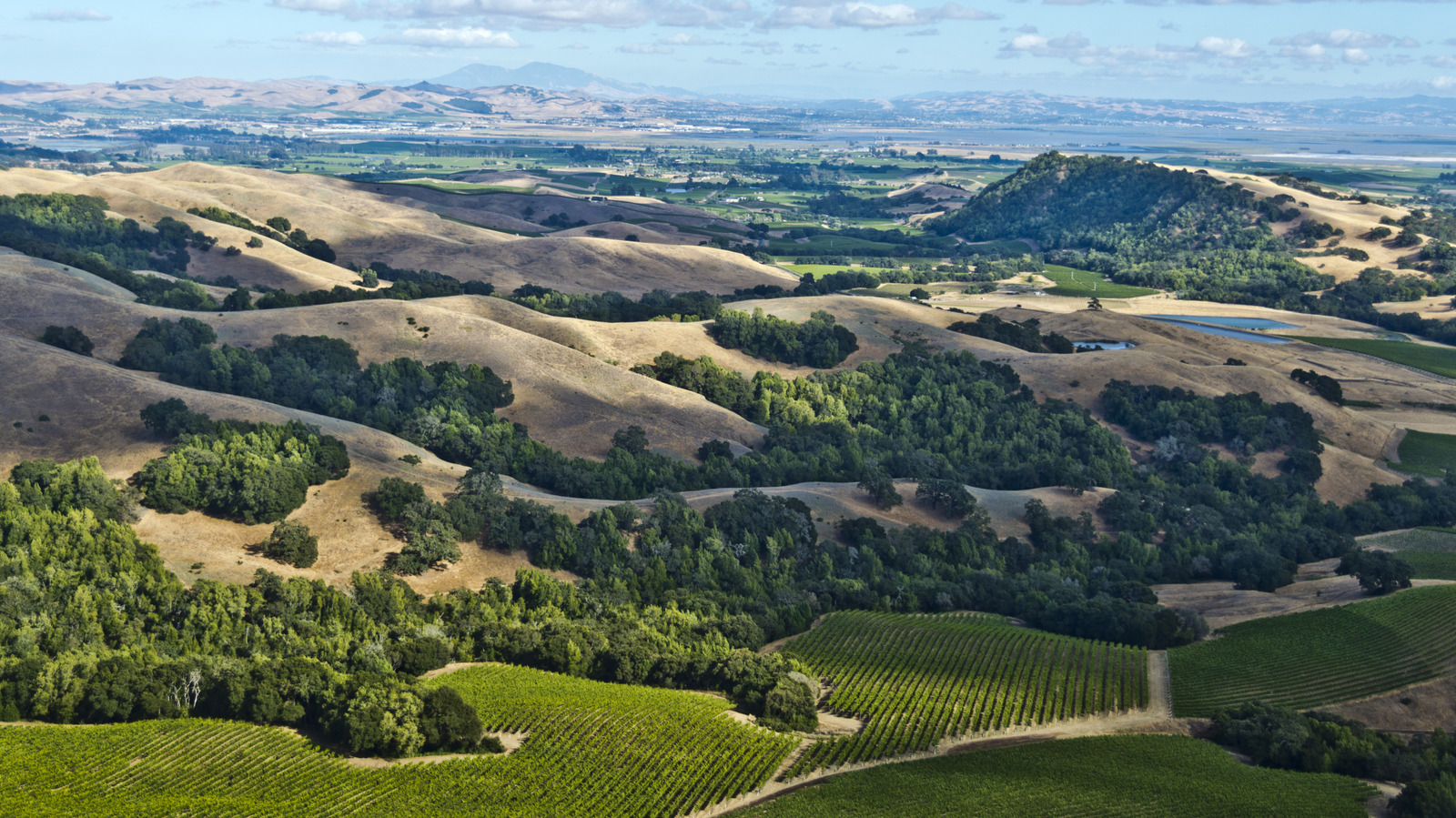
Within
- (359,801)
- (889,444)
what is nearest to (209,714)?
(359,801)

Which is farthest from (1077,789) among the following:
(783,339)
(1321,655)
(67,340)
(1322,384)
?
(1322,384)

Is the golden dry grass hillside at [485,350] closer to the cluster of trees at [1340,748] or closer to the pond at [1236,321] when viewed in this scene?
the cluster of trees at [1340,748]

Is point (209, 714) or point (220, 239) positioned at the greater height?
point (220, 239)

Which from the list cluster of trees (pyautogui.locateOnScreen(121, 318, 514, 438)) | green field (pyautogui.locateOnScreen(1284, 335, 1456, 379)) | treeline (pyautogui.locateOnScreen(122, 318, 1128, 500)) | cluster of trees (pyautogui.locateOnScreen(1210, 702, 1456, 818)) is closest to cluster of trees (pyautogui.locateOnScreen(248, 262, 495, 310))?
cluster of trees (pyautogui.locateOnScreen(121, 318, 514, 438))

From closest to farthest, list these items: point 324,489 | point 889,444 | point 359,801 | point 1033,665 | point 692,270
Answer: point 359,801, point 1033,665, point 324,489, point 889,444, point 692,270

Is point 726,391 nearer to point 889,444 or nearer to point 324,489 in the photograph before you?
point 889,444

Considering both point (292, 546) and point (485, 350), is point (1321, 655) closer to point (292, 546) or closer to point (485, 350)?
point (292, 546)
